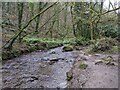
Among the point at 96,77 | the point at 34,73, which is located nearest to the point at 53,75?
the point at 34,73

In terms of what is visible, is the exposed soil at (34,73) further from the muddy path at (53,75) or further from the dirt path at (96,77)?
the dirt path at (96,77)

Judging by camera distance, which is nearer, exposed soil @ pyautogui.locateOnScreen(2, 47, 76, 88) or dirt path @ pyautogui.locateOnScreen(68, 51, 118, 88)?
dirt path @ pyautogui.locateOnScreen(68, 51, 118, 88)

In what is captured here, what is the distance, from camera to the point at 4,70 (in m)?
8.70

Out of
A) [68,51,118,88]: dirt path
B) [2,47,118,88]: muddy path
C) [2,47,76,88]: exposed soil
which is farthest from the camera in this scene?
[2,47,76,88]: exposed soil

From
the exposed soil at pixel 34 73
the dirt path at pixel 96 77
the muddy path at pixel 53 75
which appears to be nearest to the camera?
the dirt path at pixel 96 77

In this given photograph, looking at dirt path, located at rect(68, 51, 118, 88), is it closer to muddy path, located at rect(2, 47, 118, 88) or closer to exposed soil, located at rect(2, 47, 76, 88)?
muddy path, located at rect(2, 47, 118, 88)

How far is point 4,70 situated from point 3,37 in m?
6.80

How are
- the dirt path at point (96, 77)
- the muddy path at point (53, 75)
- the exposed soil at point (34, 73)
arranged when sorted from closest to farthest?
the dirt path at point (96, 77)
the muddy path at point (53, 75)
the exposed soil at point (34, 73)

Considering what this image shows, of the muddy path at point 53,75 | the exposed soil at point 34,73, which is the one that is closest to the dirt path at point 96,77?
the muddy path at point 53,75

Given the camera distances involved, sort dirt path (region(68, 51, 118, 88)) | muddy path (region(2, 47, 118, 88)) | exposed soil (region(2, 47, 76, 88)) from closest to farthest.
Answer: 1. dirt path (region(68, 51, 118, 88))
2. muddy path (region(2, 47, 118, 88))
3. exposed soil (region(2, 47, 76, 88))

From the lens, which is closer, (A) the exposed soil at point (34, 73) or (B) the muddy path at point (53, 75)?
(B) the muddy path at point (53, 75)

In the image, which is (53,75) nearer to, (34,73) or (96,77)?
(34,73)

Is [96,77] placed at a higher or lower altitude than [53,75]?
higher

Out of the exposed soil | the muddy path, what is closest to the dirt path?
the muddy path
